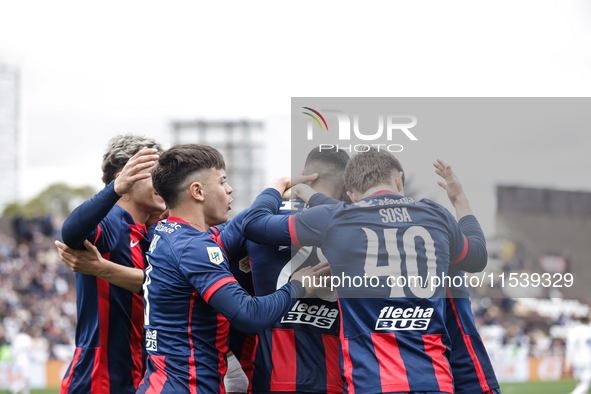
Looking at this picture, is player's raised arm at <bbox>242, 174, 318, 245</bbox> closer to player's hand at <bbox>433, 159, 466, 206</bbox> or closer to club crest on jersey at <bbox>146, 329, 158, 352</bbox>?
club crest on jersey at <bbox>146, 329, 158, 352</bbox>

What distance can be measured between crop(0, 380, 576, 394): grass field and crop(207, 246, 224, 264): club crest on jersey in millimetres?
12836

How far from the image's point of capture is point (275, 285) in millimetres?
2873

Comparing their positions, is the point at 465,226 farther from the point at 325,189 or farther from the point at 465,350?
the point at 325,189

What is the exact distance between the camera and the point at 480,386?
2738mm

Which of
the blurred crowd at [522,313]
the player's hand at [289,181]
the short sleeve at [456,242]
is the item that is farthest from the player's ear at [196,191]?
the blurred crowd at [522,313]

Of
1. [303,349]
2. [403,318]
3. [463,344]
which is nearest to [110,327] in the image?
[303,349]

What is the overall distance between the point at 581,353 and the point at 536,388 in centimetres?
301

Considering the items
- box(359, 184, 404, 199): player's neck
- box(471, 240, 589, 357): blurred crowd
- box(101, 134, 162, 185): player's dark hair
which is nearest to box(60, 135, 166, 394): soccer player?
box(101, 134, 162, 185): player's dark hair

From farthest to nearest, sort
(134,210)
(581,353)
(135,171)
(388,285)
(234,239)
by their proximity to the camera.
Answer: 1. (581,353)
2. (134,210)
3. (234,239)
4. (135,171)
5. (388,285)

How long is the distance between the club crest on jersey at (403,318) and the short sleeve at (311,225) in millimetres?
496

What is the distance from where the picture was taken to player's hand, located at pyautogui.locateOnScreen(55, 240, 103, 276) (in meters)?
2.80

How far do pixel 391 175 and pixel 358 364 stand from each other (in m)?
1.01

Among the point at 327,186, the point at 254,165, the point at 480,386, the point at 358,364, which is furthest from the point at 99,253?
the point at 254,165

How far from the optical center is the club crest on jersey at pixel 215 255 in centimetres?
243
